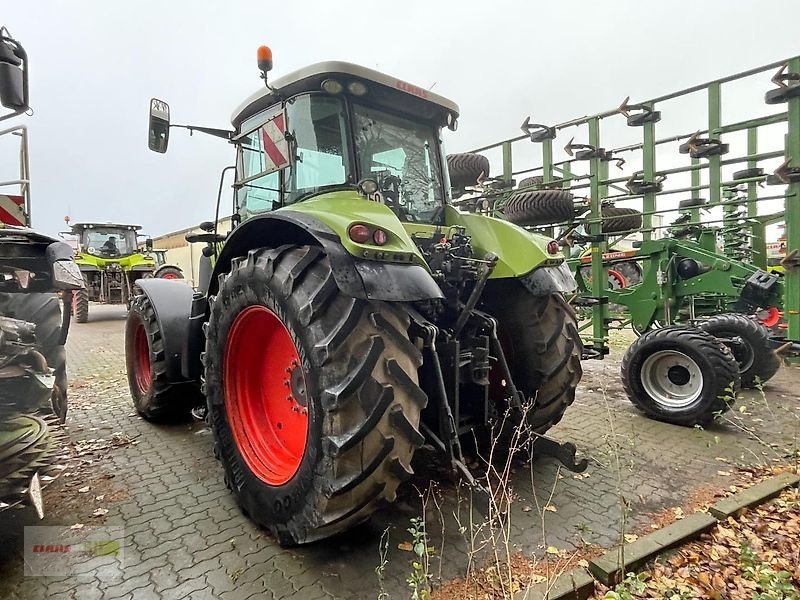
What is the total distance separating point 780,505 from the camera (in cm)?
252

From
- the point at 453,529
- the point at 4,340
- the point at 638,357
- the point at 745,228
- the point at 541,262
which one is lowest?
the point at 453,529

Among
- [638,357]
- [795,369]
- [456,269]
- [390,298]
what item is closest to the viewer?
[390,298]

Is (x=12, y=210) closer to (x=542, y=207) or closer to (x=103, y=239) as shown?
(x=542, y=207)

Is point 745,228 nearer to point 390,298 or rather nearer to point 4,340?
point 390,298

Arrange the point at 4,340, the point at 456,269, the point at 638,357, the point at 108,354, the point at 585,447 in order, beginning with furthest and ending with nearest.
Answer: the point at 108,354
the point at 638,357
the point at 585,447
the point at 456,269
the point at 4,340

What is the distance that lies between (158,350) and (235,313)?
5.36ft

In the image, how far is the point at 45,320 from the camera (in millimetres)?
3293

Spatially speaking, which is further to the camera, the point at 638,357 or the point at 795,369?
the point at 795,369

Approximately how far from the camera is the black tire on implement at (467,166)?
15.9 ft

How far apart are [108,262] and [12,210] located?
9989 mm

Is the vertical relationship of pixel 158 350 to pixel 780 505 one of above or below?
above

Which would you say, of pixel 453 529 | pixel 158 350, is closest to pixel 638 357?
pixel 453 529

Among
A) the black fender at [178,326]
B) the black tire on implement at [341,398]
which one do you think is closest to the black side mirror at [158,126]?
the black fender at [178,326]

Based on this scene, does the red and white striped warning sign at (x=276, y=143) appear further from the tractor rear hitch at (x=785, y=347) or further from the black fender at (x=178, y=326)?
the tractor rear hitch at (x=785, y=347)
